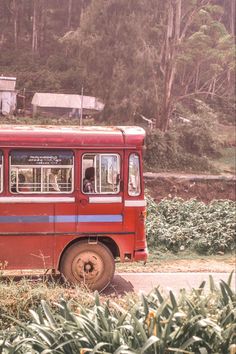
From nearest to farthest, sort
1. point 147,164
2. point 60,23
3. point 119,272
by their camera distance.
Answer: point 119,272
point 147,164
point 60,23

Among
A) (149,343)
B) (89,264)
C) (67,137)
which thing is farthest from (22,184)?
(149,343)

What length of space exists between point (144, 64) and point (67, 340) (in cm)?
2777

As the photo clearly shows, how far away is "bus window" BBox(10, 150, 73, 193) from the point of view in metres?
8.50

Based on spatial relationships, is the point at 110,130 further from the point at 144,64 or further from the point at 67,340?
the point at 144,64

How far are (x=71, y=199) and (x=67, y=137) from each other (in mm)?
1027

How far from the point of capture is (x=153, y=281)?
9.79 m

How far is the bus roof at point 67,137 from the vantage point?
848 cm

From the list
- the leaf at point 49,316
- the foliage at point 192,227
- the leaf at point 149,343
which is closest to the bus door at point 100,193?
the leaf at point 49,316

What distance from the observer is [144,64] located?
102 feet

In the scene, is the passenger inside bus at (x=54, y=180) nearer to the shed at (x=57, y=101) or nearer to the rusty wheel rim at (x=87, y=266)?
the rusty wheel rim at (x=87, y=266)

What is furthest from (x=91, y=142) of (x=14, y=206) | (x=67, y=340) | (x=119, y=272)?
(x=67, y=340)

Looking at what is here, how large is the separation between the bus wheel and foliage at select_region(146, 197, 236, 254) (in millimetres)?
4319

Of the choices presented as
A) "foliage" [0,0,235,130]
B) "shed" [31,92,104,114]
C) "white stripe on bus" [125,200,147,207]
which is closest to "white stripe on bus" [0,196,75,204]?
"white stripe on bus" [125,200,147,207]

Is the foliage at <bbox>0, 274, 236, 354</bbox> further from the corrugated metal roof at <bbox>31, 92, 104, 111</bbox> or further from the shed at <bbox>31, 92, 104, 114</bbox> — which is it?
the corrugated metal roof at <bbox>31, 92, 104, 111</bbox>
